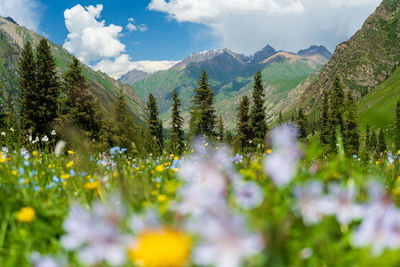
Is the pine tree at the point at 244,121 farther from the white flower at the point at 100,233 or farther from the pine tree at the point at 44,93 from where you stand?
the white flower at the point at 100,233

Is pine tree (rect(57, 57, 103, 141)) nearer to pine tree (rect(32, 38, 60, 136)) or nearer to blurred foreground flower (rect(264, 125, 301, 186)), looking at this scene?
pine tree (rect(32, 38, 60, 136))

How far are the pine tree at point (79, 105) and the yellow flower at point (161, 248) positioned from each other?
3686 cm

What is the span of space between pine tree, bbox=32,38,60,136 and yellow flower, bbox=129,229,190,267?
42543 millimetres

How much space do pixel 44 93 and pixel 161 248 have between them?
4491 cm

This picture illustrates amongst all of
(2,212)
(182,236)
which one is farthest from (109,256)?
(2,212)

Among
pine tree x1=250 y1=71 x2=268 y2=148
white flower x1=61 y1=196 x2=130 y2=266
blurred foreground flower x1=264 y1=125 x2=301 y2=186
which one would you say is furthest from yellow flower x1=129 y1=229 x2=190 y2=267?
pine tree x1=250 y1=71 x2=268 y2=148

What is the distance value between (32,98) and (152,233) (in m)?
45.2

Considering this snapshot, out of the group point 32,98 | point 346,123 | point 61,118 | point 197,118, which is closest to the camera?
point 197,118

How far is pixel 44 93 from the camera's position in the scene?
39625 mm

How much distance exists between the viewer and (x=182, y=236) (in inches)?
41.7

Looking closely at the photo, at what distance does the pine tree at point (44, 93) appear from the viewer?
38906 millimetres

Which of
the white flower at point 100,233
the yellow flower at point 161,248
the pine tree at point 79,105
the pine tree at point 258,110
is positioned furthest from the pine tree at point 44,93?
the yellow flower at point 161,248

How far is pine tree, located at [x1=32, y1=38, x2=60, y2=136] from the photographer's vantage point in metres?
38.9

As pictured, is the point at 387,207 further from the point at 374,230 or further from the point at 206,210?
the point at 206,210
